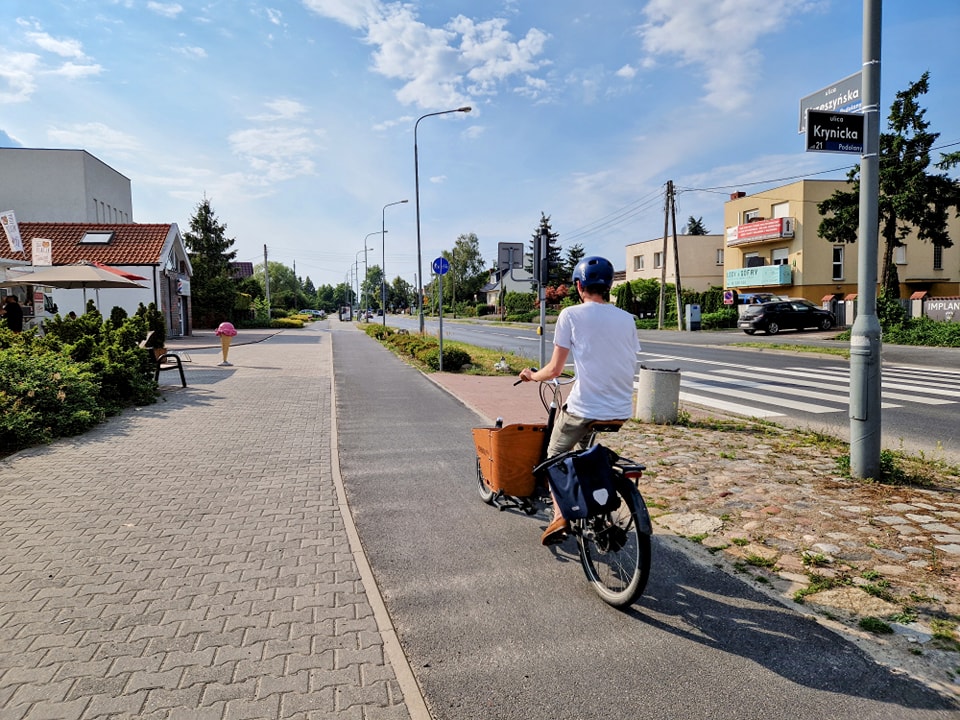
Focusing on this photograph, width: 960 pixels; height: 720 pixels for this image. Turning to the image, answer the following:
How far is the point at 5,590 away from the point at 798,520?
521 centimetres

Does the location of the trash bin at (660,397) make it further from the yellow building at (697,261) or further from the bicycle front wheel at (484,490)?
the yellow building at (697,261)

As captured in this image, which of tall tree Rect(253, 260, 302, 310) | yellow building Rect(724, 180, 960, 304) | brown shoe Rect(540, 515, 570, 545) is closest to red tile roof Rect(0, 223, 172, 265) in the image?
brown shoe Rect(540, 515, 570, 545)

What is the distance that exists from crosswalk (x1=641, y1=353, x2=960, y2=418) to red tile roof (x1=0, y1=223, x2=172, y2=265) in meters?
25.1

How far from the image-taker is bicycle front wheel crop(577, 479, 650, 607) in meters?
3.35

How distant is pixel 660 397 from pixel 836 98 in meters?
4.22

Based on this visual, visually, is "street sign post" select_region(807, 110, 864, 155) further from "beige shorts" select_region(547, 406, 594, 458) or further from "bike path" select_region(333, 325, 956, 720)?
"bike path" select_region(333, 325, 956, 720)

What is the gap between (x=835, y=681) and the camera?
9.14ft

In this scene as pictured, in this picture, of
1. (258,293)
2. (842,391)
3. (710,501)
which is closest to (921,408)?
(842,391)

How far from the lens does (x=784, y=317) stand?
3067cm

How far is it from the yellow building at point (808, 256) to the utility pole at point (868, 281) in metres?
36.7

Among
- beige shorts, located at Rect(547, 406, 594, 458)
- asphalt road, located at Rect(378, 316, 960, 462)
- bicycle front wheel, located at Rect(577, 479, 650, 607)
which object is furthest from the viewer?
asphalt road, located at Rect(378, 316, 960, 462)

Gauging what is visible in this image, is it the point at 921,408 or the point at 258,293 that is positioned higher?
the point at 258,293

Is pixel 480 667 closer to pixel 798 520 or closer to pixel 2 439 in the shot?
pixel 798 520

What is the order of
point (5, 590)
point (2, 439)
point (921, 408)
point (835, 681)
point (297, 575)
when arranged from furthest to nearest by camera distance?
point (921, 408)
point (2, 439)
point (297, 575)
point (5, 590)
point (835, 681)
